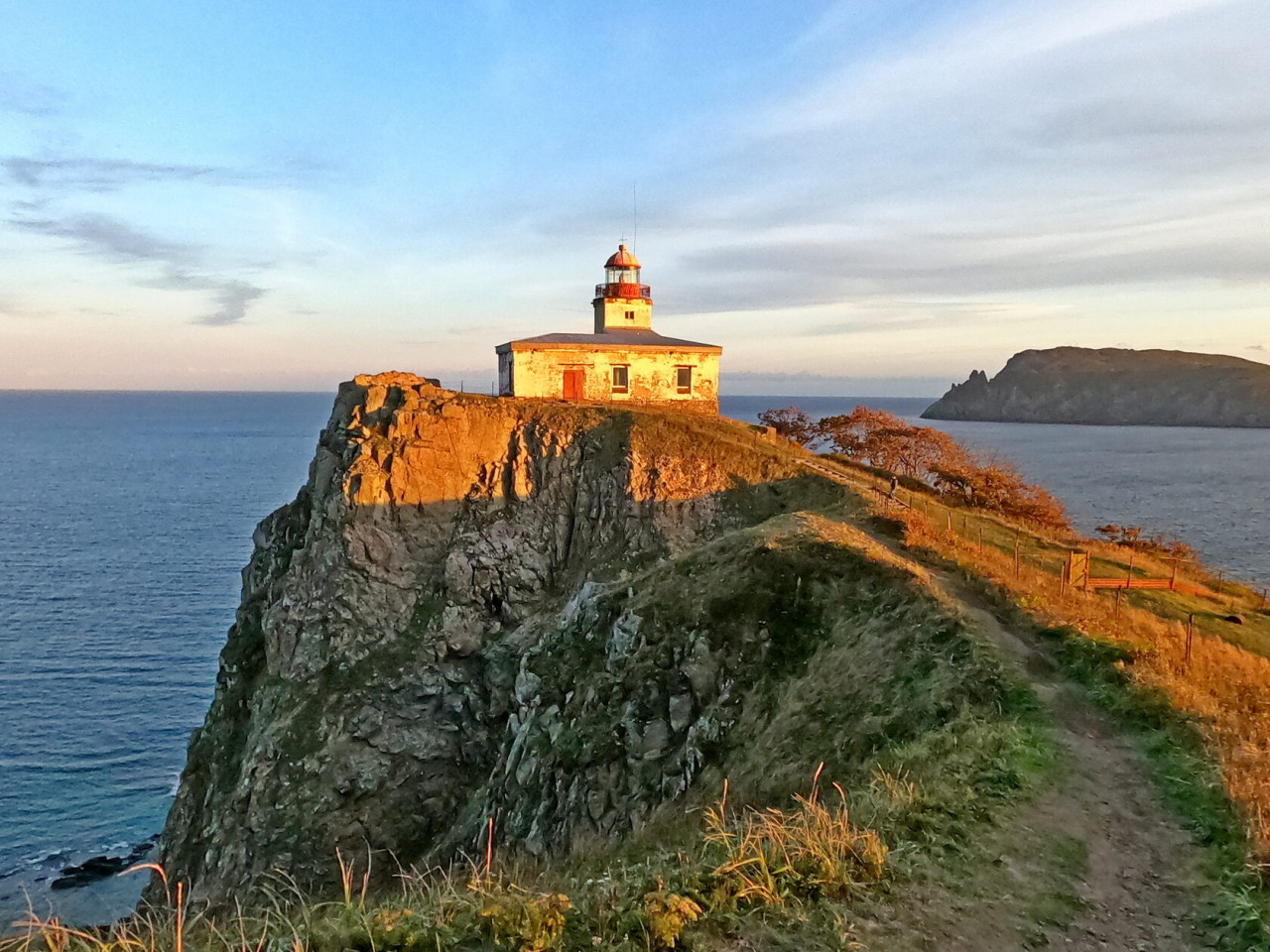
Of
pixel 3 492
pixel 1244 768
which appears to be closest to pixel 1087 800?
pixel 1244 768

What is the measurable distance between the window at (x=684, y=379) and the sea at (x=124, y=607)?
120ft

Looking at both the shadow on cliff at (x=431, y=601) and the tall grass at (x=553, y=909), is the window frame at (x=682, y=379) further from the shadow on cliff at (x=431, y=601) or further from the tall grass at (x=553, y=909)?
the tall grass at (x=553, y=909)

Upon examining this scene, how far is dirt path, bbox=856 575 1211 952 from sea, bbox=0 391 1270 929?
27.8ft

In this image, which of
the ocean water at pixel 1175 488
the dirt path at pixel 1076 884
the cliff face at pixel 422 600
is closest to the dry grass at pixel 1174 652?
the dirt path at pixel 1076 884

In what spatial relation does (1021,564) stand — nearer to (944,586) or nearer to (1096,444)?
(944,586)

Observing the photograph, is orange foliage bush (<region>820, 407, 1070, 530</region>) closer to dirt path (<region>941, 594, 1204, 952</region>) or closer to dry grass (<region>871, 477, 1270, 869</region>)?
dry grass (<region>871, 477, 1270, 869</region>)

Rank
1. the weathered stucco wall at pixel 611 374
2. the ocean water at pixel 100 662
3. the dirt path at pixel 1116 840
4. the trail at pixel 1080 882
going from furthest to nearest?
1. the weathered stucco wall at pixel 611 374
2. the ocean water at pixel 100 662
3. the dirt path at pixel 1116 840
4. the trail at pixel 1080 882

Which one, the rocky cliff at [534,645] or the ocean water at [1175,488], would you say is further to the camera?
the ocean water at [1175,488]

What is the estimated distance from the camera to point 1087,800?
10641mm

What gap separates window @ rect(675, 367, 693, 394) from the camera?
4900 centimetres

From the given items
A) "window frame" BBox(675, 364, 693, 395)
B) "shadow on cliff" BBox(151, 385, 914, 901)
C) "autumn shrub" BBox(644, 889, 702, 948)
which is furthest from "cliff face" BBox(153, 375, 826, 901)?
"autumn shrub" BBox(644, 889, 702, 948)

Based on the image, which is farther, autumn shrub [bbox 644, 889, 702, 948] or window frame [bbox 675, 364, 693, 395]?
window frame [bbox 675, 364, 693, 395]

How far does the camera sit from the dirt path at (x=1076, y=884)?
750 centimetres

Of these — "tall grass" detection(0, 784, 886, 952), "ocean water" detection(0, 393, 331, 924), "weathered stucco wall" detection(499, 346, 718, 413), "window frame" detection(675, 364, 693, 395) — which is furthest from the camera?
"window frame" detection(675, 364, 693, 395)
